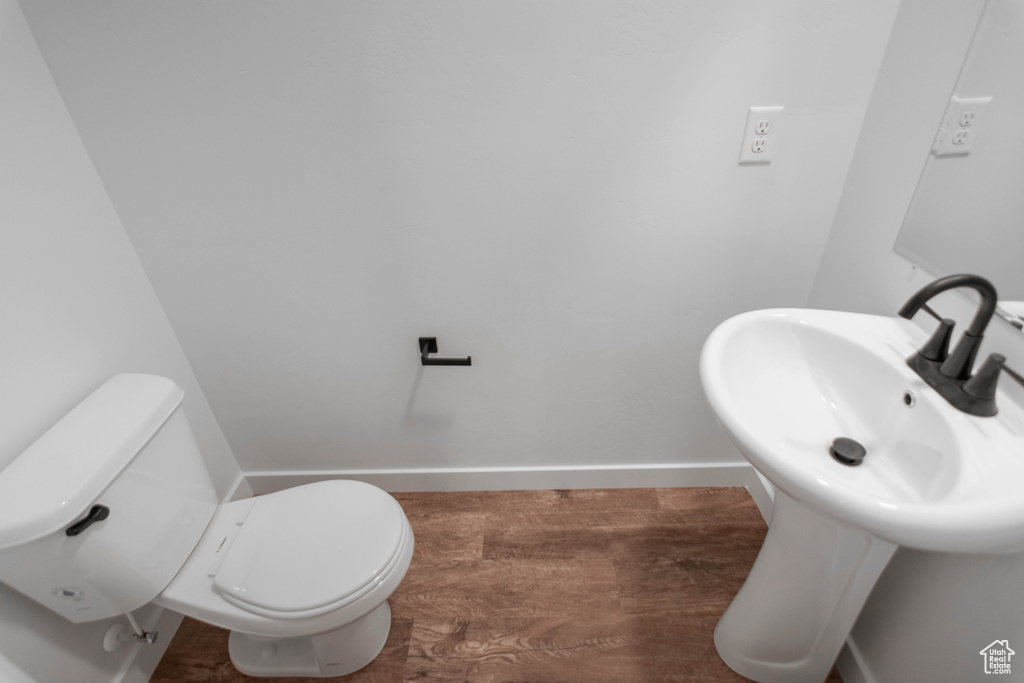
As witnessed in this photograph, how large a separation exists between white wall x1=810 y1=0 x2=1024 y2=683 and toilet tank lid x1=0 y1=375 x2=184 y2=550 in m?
1.52

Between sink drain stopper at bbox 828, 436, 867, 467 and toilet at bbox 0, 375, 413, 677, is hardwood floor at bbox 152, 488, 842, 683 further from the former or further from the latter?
sink drain stopper at bbox 828, 436, 867, 467

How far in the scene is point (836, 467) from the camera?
0.89 metres

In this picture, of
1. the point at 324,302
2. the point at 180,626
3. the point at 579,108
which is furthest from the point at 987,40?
the point at 180,626

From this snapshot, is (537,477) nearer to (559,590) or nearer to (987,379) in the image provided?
(559,590)

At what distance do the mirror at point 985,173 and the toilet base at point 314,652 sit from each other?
4.72ft

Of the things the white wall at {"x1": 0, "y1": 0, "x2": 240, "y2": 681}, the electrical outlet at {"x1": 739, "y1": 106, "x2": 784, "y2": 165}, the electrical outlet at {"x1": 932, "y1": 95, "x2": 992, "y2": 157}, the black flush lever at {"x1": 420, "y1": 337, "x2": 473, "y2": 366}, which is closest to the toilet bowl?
the white wall at {"x1": 0, "y1": 0, "x2": 240, "y2": 681}

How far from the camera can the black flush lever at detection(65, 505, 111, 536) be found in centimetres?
88

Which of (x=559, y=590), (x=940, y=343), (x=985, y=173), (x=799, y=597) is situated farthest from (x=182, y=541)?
(x=985, y=173)

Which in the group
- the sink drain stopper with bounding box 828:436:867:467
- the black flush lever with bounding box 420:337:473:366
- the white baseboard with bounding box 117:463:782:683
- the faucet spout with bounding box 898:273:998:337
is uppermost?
the faucet spout with bounding box 898:273:998:337

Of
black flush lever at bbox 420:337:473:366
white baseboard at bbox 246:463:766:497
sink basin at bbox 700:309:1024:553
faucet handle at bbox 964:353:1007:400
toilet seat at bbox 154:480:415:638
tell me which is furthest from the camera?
white baseboard at bbox 246:463:766:497

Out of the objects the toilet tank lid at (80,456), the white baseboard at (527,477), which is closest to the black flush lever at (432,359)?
the white baseboard at (527,477)

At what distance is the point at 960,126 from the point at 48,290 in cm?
179

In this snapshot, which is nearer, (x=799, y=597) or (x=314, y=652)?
(x=799, y=597)

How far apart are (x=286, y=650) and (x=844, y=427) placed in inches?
54.7
